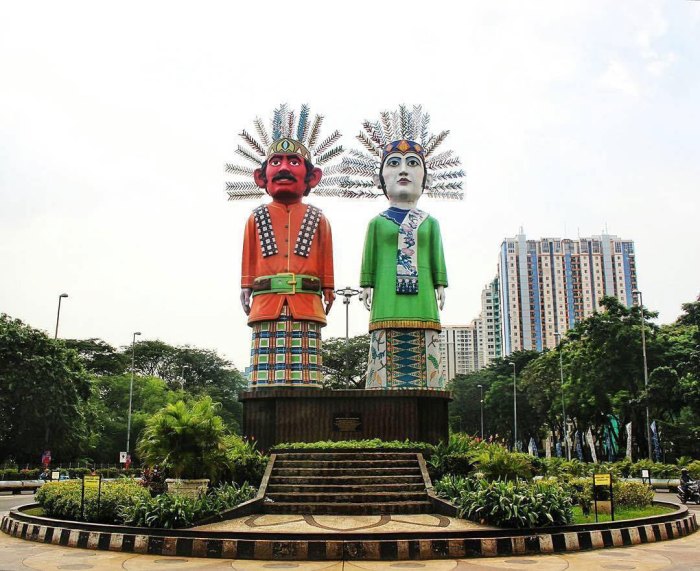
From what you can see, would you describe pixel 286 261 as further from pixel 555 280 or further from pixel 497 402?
pixel 555 280

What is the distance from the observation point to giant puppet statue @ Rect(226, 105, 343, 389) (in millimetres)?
21594

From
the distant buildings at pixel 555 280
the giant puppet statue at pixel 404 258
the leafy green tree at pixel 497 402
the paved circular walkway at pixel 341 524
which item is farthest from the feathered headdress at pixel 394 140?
the distant buildings at pixel 555 280

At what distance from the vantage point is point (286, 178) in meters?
22.6

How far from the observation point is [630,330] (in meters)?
36.1

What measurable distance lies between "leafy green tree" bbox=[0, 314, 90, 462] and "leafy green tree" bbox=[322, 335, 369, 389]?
23494mm

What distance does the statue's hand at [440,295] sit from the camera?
22297 mm

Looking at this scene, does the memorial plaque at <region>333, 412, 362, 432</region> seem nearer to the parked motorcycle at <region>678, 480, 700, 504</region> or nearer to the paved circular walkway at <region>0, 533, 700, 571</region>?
the paved circular walkway at <region>0, 533, 700, 571</region>

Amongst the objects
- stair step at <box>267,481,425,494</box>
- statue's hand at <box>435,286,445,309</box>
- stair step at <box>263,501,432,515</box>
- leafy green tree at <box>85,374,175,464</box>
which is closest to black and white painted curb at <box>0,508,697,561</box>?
stair step at <box>263,501,432,515</box>

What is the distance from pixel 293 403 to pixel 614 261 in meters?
71.7

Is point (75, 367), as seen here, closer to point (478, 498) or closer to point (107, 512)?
point (107, 512)

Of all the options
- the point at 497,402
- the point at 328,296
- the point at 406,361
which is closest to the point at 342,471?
the point at 406,361

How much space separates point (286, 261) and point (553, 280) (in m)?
65.6

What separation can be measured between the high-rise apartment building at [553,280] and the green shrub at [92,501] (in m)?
73.8

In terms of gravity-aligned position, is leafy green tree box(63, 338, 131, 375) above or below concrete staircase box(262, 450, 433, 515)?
above
